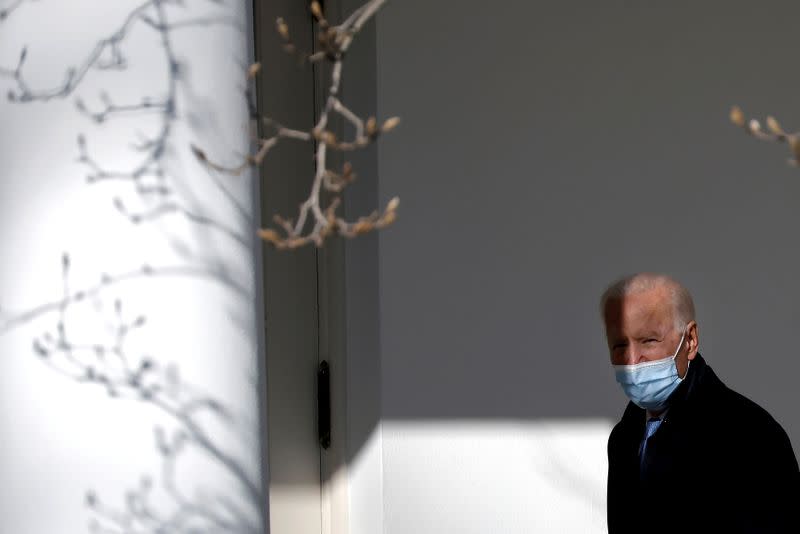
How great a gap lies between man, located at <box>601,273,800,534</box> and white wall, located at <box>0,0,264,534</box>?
904 millimetres

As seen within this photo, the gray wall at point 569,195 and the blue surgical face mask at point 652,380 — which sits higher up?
the gray wall at point 569,195

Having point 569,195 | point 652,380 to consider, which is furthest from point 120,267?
point 569,195

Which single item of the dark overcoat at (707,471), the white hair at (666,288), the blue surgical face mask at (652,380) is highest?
the white hair at (666,288)

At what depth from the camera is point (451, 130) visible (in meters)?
4.58

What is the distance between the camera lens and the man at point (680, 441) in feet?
9.51

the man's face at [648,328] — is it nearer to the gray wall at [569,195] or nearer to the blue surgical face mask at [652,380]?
the blue surgical face mask at [652,380]

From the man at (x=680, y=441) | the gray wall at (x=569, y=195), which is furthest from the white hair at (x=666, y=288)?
the gray wall at (x=569, y=195)

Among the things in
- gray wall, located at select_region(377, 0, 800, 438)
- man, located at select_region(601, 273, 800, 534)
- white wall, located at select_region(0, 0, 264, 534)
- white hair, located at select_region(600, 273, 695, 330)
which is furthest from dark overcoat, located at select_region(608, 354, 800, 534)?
gray wall, located at select_region(377, 0, 800, 438)

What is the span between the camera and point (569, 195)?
4.58m

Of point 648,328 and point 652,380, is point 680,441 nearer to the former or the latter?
point 652,380

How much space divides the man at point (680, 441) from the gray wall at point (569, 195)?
1.21 m

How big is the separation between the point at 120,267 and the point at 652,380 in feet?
3.80

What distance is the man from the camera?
2.90 metres

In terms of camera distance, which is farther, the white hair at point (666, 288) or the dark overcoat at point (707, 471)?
the white hair at point (666, 288)
